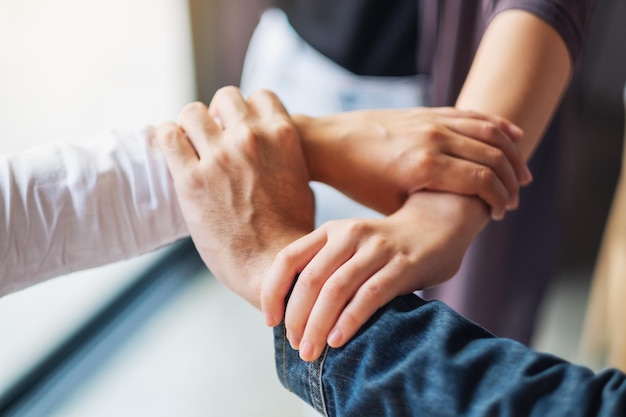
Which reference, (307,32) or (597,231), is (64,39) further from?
(597,231)

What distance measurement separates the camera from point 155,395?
1168 millimetres

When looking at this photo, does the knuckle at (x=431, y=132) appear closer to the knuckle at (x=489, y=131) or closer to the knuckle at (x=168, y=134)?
the knuckle at (x=489, y=131)

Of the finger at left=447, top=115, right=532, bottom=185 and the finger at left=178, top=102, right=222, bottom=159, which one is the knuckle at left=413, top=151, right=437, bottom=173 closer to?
the finger at left=447, top=115, right=532, bottom=185

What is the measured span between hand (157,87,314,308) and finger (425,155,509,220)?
134 mm

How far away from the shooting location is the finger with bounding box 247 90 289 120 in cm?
65

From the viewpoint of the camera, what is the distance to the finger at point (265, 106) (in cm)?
65

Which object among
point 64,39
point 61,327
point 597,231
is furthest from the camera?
point 597,231

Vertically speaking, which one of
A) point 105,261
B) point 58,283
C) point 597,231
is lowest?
point 597,231

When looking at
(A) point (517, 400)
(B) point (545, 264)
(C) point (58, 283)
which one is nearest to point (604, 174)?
(B) point (545, 264)

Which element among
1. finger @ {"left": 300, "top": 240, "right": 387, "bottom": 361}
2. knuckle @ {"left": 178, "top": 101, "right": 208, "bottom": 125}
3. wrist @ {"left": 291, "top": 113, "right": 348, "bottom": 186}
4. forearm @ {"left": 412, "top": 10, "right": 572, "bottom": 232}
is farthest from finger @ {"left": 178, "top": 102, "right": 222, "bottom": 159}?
forearm @ {"left": 412, "top": 10, "right": 572, "bottom": 232}

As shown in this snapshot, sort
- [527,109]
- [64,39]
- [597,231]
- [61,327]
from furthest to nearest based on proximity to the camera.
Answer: [597,231], [61,327], [64,39], [527,109]

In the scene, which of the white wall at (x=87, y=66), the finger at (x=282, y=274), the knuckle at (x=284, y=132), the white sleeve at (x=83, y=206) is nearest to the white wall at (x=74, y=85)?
the white wall at (x=87, y=66)

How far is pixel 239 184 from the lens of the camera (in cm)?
59

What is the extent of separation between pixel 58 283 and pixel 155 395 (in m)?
0.29
